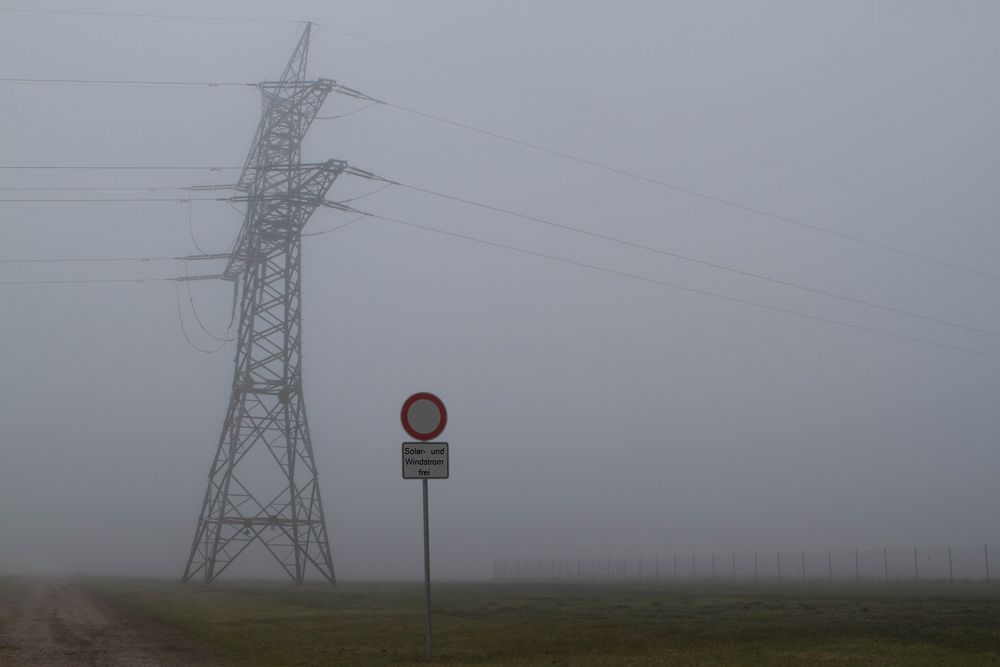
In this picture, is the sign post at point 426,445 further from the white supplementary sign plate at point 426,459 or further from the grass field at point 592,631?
the grass field at point 592,631

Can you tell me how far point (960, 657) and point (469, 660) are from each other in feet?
23.8

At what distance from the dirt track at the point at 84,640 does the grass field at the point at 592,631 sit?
0.76 metres

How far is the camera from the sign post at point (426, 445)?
1550 centimetres

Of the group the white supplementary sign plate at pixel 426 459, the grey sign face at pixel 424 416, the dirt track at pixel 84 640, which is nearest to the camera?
the white supplementary sign plate at pixel 426 459

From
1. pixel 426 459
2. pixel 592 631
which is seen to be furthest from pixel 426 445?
pixel 592 631

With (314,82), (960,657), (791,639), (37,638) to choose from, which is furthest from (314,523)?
(960,657)

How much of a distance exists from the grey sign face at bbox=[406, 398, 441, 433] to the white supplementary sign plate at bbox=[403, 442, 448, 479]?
9.6 inches

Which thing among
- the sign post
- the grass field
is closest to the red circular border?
the sign post

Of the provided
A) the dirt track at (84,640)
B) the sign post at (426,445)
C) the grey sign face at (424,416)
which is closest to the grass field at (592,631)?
the dirt track at (84,640)

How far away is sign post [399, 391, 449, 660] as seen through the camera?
15.5 meters

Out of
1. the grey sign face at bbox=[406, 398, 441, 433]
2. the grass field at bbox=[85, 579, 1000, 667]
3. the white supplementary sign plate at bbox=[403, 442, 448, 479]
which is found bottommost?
the grass field at bbox=[85, 579, 1000, 667]

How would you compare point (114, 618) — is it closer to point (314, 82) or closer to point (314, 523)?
point (314, 523)

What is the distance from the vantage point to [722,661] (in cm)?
1515

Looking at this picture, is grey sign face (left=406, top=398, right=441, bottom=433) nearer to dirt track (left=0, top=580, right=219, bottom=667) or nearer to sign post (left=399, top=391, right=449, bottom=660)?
sign post (left=399, top=391, right=449, bottom=660)
